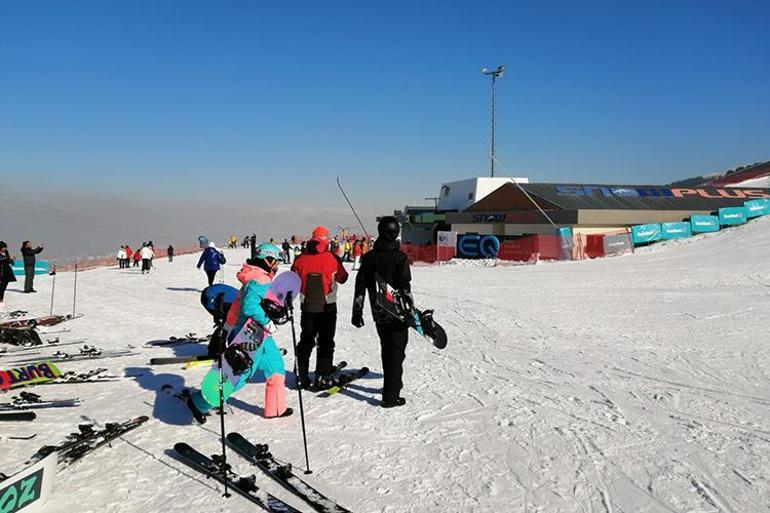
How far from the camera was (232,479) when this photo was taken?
3709 millimetres

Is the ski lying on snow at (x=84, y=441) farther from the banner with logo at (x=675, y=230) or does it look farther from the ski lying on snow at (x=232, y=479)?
the banner with logo at (x=675, y=230)

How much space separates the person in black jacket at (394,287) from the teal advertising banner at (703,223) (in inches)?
1160

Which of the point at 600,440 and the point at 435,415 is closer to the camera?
the point at 600,440

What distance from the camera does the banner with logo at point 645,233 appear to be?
87.0 feet

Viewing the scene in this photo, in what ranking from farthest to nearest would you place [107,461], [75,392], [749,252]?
[749,252] → [75,392] → [107,461]

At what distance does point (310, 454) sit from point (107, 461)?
64.2 inches

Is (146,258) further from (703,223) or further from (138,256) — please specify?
(703,223)

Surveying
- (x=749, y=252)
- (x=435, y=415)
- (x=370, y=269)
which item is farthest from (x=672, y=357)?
(x=749, y=252)

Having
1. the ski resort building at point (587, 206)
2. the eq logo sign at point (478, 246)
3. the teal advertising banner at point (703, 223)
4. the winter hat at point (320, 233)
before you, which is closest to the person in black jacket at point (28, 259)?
the winter hat at point (320, 233)

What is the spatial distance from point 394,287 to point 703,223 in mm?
30347

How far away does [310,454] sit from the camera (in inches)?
167

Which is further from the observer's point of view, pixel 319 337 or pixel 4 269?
pixel 4 269

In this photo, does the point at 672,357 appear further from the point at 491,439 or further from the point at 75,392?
the point at 75,392

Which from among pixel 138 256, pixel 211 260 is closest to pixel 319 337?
pixel 211 260
